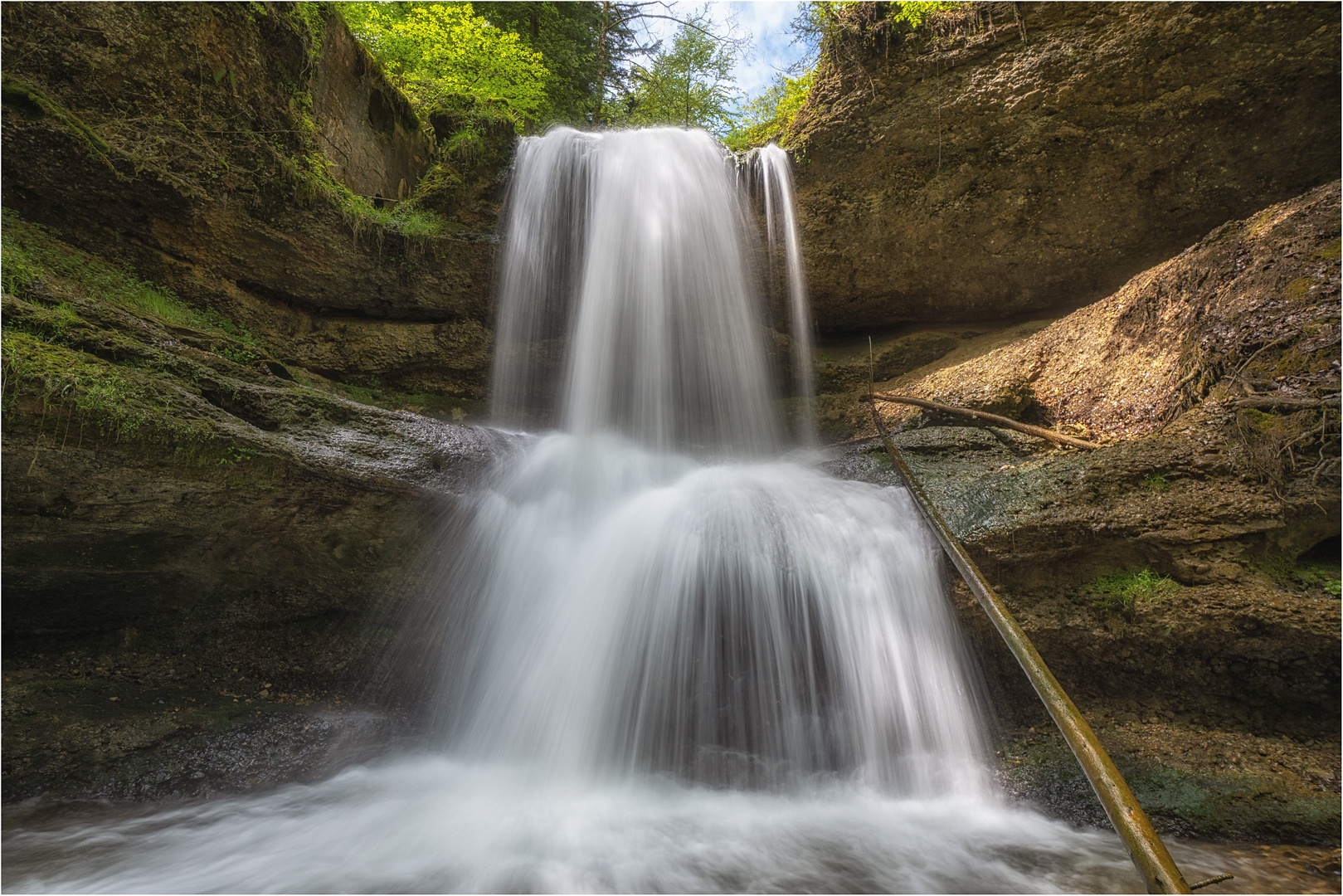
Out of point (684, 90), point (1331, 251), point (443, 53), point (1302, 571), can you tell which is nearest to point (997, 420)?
point (1331, 251)

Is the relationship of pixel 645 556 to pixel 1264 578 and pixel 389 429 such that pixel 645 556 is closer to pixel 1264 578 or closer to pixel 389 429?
pixel 389 429

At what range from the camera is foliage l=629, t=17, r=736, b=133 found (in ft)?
45.9

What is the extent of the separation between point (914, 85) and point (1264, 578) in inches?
256

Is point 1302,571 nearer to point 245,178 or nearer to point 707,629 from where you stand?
point 707,629

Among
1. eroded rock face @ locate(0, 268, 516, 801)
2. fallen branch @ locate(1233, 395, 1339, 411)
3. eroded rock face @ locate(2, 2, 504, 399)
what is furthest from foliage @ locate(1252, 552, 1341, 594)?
eroded rock face @ locate(2, 2, 504, 399)

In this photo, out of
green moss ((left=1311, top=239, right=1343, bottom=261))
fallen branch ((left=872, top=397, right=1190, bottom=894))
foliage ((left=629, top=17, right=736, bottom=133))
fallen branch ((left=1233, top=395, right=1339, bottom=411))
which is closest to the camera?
fallen branch ((left=872, top=397, right=1190, bottom=894))

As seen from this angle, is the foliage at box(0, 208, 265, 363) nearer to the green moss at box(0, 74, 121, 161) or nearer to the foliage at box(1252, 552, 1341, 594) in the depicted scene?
the green moss at box(0, 74, 121, 161)

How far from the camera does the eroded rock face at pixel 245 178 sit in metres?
4.91

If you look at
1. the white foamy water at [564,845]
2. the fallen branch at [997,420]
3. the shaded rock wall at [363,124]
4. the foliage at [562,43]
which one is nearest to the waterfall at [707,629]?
the white foamy water at [564,845]

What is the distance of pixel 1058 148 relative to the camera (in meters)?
6.79

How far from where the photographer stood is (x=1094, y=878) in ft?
8.75

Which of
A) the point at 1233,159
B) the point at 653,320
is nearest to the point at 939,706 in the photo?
the point at 653,320

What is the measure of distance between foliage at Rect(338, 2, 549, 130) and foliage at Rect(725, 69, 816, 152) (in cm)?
404

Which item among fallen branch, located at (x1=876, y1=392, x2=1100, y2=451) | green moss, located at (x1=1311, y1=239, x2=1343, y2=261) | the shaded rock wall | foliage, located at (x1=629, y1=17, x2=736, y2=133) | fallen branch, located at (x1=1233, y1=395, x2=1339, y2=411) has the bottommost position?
fallen branch, located at (x1=1233, y1=395, x2=1339, y2=411)
